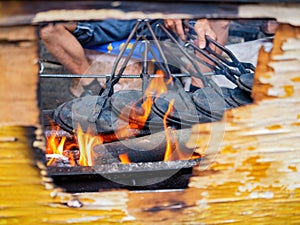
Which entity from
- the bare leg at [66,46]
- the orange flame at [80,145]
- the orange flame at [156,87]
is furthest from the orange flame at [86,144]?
the bare leg at [66,46]

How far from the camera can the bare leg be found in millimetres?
2889

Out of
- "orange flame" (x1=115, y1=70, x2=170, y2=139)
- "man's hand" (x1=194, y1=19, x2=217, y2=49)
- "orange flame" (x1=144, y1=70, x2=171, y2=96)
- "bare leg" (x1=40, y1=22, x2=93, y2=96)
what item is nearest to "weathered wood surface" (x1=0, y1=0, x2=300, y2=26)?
"orange flame" (x1=115, y1=70, x2=170, y2=139)

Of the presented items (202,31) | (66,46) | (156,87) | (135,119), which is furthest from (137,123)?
(66,46)

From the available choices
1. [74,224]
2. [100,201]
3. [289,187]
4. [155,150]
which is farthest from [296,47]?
[74,224]

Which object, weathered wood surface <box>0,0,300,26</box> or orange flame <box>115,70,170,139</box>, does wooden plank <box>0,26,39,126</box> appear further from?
orange flame <box>115,70,170,139</box>

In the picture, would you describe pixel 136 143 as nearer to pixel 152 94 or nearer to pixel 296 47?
pixel 152 94

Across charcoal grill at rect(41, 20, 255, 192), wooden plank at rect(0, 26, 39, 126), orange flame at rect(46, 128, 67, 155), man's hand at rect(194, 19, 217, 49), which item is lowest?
orange flame at rect(46, 128, 67, 155)

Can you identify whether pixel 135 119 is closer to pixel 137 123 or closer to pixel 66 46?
pixel 137 123

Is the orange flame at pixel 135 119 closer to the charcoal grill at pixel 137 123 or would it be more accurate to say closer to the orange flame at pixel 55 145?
the charcoal grill at pixel 137 123

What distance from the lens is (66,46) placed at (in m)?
2.93

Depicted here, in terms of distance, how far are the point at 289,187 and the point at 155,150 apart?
466 millimetres

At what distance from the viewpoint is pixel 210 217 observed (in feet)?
5.15

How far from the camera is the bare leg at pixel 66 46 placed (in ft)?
9.48

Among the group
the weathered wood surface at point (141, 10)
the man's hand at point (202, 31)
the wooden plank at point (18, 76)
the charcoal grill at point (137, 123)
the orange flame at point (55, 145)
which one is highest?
the weathered wood surface at point (141, 10)
